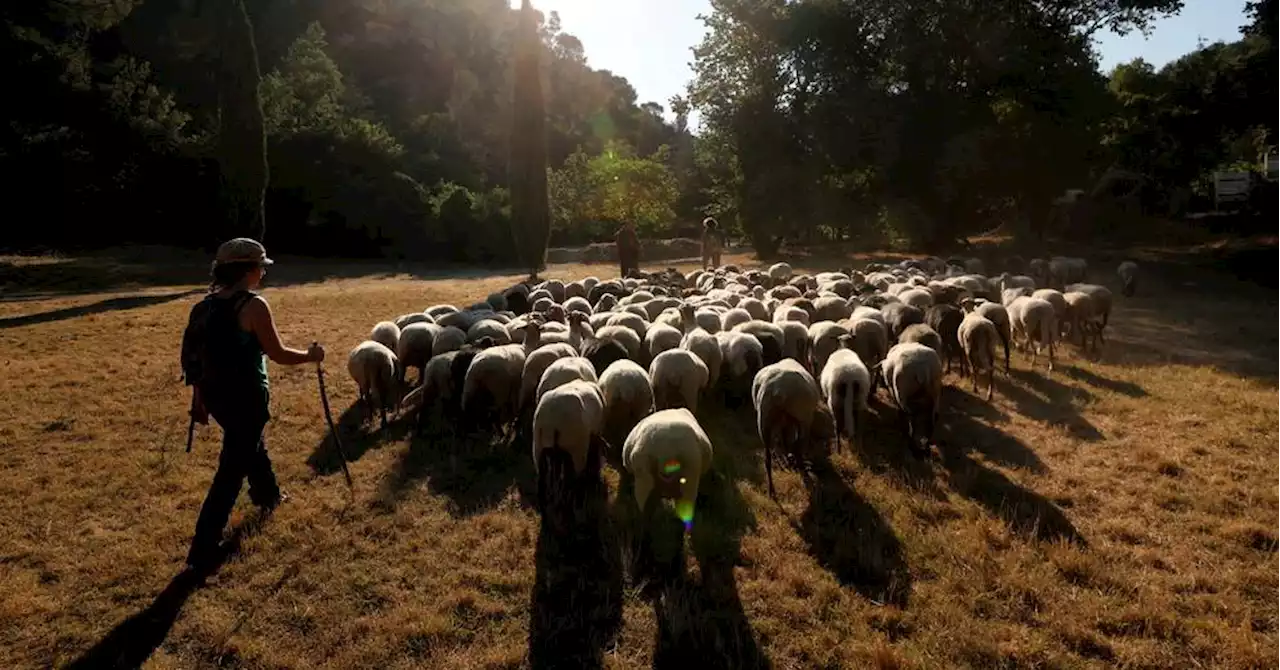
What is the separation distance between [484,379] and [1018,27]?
28.4 metres

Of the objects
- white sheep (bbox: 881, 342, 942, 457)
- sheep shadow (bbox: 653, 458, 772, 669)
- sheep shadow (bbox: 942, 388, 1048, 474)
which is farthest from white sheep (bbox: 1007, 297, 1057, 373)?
sheep shadow (bbox: 653, 458, 772, 669)

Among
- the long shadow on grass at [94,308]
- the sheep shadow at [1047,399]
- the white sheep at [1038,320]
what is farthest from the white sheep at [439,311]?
the white sheep at [1038,320]

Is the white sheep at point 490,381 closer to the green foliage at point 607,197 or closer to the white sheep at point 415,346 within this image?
the white sheep at point 415,346

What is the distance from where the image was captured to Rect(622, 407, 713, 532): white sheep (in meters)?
5.36

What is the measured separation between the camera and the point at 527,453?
7.55 meters

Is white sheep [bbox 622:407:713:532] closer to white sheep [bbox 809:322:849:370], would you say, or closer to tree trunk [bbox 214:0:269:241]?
white sheep [bbox 809:322:849:370]

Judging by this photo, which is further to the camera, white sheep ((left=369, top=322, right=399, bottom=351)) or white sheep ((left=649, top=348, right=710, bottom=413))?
white sheep ((left=369, top=322, right=399, bottom=351))

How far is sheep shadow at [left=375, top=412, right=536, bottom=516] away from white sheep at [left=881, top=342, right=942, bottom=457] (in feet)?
12.7

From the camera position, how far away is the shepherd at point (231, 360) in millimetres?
5034

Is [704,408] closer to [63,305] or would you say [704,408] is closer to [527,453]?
[527,453]

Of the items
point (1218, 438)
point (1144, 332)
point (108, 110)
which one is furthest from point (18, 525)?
point (108, 110)

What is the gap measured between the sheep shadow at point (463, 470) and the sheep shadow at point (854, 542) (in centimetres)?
252

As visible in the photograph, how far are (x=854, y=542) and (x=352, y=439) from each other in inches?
230

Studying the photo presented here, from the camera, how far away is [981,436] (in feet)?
25.7
